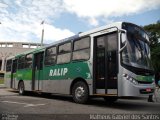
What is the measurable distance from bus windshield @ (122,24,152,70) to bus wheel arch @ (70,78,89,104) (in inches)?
90.5

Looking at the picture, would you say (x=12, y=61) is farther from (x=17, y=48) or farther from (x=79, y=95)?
(x=17, y=48)

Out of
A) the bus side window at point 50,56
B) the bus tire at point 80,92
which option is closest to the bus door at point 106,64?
the bus tire at point 80,92

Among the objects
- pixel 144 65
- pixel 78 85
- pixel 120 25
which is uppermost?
pixel 120 25

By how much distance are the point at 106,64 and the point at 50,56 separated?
16.6ft

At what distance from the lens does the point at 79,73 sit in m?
12.2

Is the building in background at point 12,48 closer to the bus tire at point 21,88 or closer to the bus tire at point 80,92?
the bus tire at point 21,88

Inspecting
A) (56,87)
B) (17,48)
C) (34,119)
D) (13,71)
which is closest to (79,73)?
(56,87)

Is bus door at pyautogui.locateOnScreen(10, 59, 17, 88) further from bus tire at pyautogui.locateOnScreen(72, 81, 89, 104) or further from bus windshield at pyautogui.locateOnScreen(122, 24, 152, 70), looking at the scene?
bus windshield at pyautogui.locateOnScreen(122, 24, 152, 70)

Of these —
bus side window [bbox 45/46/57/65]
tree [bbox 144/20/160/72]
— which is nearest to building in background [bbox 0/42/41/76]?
tree [bbox 144/20/160/72]

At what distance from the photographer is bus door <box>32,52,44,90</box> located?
53.4ft

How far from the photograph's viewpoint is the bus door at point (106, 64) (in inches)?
412

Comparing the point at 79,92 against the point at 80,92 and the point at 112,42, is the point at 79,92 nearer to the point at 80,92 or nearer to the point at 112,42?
the point at 80,92

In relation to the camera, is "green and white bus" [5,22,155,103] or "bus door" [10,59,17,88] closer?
"green and white bus" [5,22,155,103]

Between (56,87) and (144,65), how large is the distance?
5.02 m
